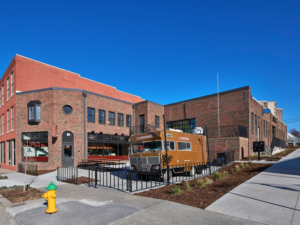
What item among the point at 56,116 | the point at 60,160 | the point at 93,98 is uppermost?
the point at 93,98

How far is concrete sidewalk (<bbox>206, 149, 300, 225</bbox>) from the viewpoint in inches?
222

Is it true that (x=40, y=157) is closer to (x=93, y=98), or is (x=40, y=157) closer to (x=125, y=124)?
(x=93, y=98)

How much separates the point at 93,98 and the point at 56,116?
186 inches

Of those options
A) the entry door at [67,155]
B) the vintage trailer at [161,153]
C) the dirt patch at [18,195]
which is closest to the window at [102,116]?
Result: the entry door at [67,155]

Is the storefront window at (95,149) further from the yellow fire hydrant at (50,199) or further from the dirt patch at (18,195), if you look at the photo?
the yellow fire hydrant at (50,199)

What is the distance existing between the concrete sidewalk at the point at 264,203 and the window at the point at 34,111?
1883cm

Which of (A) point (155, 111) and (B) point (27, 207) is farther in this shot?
(A) point (155, 111)

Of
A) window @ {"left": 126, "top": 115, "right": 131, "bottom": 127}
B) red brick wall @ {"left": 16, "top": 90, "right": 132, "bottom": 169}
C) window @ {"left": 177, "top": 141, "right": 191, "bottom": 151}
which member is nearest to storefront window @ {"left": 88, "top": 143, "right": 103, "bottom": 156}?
red brick wall @ {"left": 16, "top": 90, "right": 132, "bottom": 169}

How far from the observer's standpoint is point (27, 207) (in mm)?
7492

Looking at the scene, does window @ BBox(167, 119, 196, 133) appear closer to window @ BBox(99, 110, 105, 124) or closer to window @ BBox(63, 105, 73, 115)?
window @ BBox(99, 110, 105, 124)

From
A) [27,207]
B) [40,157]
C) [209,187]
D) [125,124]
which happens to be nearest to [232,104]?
[125,124]

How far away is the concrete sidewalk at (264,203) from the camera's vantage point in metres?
5.65

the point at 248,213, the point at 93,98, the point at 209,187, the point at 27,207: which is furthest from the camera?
the point at 93,98

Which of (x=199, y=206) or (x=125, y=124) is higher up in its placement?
(x=125, y=124)
